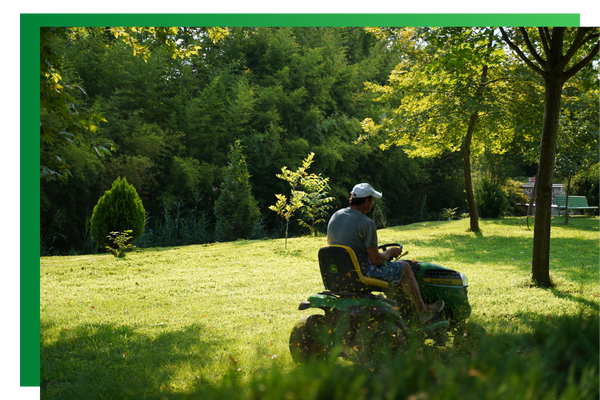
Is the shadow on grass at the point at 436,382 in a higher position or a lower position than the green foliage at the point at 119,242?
higher

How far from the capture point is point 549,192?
16.1 ft

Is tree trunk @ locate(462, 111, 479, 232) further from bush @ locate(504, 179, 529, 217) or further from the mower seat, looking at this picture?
the mower seat

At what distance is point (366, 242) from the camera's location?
295cm

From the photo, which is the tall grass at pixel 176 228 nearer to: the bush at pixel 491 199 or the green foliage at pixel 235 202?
the green foliage at pixel 235 202

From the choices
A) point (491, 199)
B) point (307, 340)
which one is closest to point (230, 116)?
point (307, 340)

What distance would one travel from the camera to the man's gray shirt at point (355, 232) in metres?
2.94

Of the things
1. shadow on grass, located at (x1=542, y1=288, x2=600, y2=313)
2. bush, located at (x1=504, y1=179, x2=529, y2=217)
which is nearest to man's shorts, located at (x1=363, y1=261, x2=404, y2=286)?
shadow on grass, located at (x1=542, y1=288, x2=600, y2=313)

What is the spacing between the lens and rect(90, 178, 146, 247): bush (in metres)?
7.06

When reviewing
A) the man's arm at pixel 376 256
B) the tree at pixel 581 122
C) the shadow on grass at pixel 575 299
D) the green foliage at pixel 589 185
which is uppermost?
the tree at pixel 581 122

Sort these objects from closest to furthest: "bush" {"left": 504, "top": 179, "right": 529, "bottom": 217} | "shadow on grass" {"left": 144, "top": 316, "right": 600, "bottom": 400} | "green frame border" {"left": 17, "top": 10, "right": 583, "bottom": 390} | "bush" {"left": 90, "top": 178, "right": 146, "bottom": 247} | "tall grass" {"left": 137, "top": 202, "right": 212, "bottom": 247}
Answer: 1. "shadow on grass" {"left": 144, "top": 316, "right": 600, "bottom": 400}
2. "green frame border" {"left": 17, "top": 10, "right": 583, "bottom": 390}
3. "bush" {"left": 90, "top": 178, "right": 146, "bottom": 247}
4. "tall grass" {"left": 137, "top": 202, "right": 212, "bottom": 247}
5. "bush" {"left": 504, "top": 179, "right": 529, "bottom": 217}

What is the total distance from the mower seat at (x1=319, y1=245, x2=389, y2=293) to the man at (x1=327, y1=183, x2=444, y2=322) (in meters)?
0.14

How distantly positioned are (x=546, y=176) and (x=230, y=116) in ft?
21.8

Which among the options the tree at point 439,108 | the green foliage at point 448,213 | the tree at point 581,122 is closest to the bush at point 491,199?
the green foliage at point 448,213

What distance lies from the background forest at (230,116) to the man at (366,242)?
4952 mm
